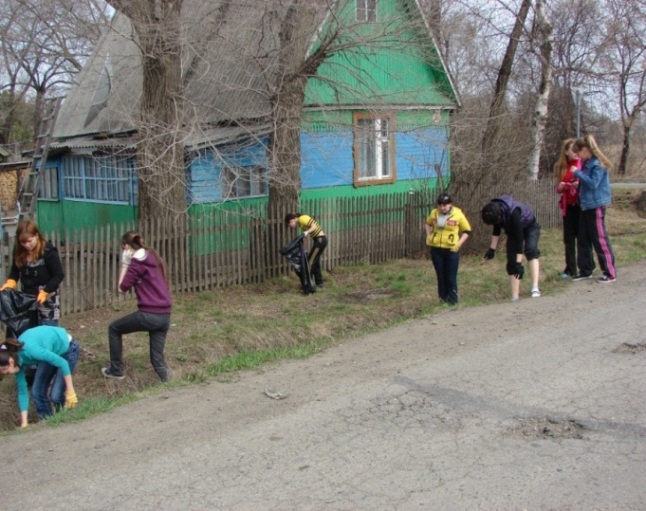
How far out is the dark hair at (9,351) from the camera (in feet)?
18.7

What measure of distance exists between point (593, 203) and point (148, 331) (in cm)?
593

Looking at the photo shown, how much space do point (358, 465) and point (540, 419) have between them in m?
1.44

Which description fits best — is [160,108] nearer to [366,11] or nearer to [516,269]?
[366,11]

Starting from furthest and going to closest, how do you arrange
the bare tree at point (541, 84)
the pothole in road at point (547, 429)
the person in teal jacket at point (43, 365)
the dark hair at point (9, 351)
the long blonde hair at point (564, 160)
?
the bare tree at point (541, 84)
the long blonde hair at point (564, 160)
the person in teal jacket at point (43, 365)
the dark hair at point (9, 351)
the pothole in road at point (547, 429)

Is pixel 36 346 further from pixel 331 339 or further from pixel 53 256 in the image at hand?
pixel 331 339

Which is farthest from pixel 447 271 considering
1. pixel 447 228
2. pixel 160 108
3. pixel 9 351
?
pixel 9 351

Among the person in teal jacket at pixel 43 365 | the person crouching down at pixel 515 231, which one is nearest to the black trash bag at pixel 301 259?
the person crouching down at pixel 515 231

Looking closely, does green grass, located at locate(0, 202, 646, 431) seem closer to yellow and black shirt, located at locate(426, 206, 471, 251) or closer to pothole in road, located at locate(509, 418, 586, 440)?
yellow and black shirt, located at locate(426, 206, 471, 251)

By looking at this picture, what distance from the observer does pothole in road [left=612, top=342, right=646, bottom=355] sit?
669 cm

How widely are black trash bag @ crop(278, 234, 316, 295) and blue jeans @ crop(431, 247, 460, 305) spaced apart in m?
2.61

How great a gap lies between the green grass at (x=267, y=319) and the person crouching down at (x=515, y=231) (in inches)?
19.7

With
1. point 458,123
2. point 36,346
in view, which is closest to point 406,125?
point 458,123

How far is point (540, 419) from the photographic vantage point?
5074mm

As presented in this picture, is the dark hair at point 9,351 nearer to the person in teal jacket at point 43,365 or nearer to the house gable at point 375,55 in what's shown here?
the person in teal jacket at point 43,365
